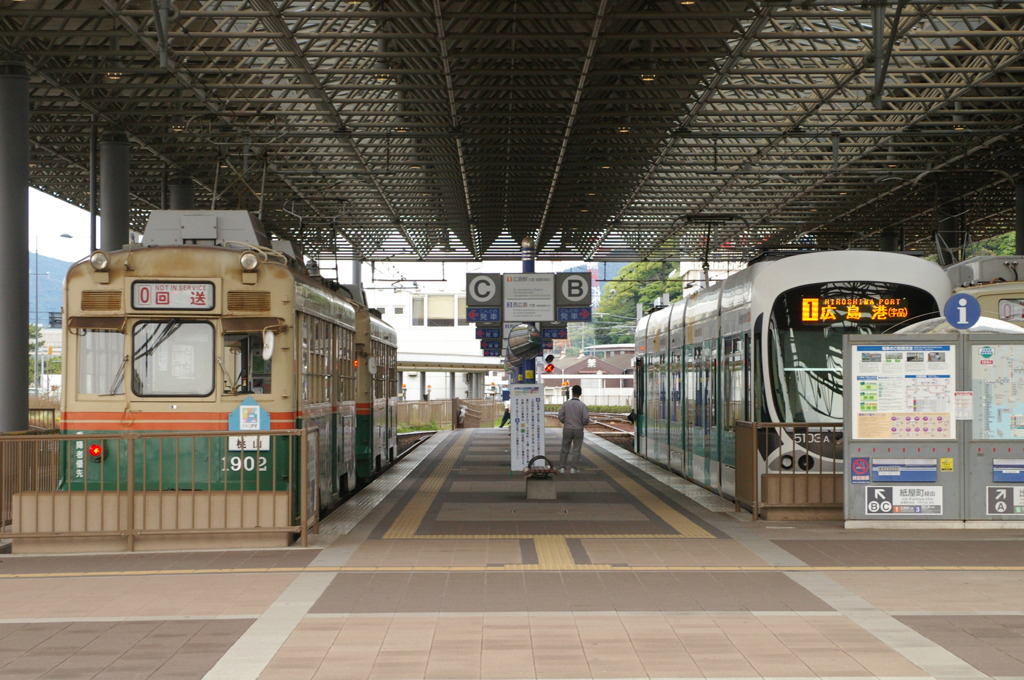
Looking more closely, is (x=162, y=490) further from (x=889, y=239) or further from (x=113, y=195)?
(x=889, y=239)

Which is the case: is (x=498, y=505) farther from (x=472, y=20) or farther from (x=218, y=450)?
(x=472, y=20)

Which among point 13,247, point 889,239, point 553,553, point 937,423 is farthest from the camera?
point 889,239

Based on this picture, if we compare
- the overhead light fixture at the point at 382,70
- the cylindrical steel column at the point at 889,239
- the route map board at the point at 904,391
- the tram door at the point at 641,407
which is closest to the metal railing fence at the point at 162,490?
the route map board at the point at 904,391

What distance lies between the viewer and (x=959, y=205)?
43.2 m

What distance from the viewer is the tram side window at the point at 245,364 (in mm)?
12844

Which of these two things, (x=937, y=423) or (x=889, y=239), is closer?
(x=937, y=423)

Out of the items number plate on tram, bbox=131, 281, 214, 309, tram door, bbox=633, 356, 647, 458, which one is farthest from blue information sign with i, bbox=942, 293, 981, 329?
tram door, bbox=633, 356, 647, 458

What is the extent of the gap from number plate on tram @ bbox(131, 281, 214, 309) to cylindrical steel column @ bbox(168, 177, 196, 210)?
2551 cm

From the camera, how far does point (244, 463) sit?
12531 mm

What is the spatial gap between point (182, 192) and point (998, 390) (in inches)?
1139

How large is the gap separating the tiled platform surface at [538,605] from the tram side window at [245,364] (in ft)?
5.85

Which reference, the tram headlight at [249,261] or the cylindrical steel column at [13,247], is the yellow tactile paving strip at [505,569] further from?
the cylindrical steel column at [13,247]

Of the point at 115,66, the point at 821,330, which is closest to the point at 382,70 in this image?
the point at 115,66

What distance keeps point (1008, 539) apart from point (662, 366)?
509 inches
